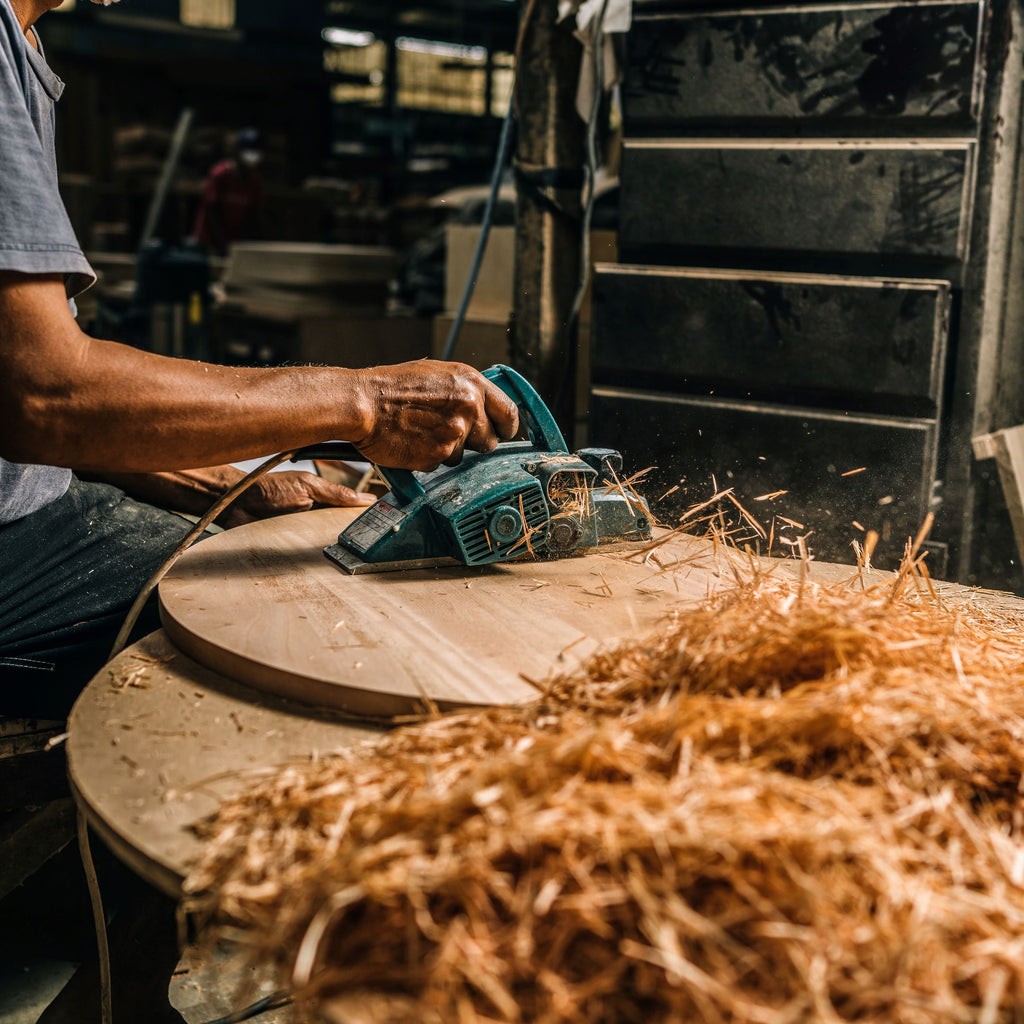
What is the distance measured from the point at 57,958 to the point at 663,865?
182 cm

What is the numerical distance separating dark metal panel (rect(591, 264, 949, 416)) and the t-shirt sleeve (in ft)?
6.33

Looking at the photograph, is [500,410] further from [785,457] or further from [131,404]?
[785,457]

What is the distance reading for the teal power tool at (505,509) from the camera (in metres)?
1.56

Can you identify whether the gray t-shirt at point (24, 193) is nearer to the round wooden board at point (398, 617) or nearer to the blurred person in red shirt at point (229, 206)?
the round wooden board at point (398, 617)

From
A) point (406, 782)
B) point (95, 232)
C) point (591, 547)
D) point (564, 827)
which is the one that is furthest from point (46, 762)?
point (95, 232)

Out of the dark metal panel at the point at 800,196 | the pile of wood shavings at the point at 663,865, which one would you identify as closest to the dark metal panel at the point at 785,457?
the dark metal panel at the point at 800,196

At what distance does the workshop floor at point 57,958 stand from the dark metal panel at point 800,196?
7.24 feet

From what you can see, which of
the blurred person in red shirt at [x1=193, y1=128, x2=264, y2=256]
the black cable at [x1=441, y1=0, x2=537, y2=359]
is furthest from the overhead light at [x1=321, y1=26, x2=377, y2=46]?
the black cable at [x1=441, y1=0, x2=537, y2=359]

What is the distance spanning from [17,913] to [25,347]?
4.72 feet

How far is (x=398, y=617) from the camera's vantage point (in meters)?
1.35

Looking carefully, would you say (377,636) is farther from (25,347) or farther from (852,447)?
(852,447)

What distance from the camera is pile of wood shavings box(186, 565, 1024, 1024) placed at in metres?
0.68

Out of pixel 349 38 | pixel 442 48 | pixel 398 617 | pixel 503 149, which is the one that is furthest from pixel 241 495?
pixel 442 48

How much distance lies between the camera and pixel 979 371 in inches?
104
